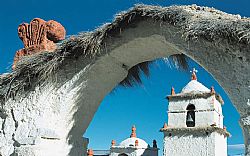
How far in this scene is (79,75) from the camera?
4512 mm

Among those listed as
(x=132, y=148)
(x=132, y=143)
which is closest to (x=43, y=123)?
(x=132, y=148)

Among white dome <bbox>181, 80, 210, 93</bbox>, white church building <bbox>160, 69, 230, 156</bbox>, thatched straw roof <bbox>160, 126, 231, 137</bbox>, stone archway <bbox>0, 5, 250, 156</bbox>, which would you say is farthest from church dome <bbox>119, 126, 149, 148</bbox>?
Answer: stone archway <bbox>0, 5, 250, 156</bbox>

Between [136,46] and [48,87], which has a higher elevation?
[136,46]

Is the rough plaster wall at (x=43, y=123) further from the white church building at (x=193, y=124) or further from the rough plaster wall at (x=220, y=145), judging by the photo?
the rough plaster wall at (x=220, y=145)

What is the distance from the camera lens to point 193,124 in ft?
56.9

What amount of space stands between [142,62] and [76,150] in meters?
1.34

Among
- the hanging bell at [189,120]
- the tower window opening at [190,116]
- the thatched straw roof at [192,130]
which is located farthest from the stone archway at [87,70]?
the hanging bell at [189,120]

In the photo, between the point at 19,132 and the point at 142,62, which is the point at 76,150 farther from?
the point at 142,62

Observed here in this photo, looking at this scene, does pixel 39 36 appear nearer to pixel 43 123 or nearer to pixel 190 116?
pixel 43 123

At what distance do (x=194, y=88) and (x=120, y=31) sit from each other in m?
14.0

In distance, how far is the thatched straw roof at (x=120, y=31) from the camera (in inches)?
132

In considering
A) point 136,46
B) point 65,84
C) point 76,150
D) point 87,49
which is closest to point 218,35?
point 136,46

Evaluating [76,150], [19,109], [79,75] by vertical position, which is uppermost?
[79,75]

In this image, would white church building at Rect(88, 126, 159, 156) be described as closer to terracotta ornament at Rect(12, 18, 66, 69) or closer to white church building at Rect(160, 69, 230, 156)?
white church building at Rect(160, 69, 230, 156)
